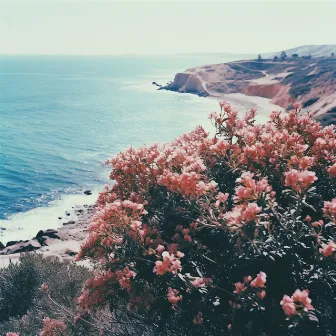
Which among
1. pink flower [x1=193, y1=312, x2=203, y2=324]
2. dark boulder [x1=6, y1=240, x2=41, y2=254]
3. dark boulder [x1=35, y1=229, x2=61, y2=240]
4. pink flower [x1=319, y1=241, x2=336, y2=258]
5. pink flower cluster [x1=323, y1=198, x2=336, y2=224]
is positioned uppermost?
pink flower cluster [x1=323, y1=198, x2=336, y2=224]

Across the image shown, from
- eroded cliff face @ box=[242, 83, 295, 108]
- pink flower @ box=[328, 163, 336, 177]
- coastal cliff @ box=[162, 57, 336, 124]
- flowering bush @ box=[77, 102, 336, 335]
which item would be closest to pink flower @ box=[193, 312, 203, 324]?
flowering bush @ box=[77, 102, 336, 335]

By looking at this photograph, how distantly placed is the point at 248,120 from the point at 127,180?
265 cm

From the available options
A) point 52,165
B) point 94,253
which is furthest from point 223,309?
point 52,165

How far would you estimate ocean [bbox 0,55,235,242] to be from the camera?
99.0ft

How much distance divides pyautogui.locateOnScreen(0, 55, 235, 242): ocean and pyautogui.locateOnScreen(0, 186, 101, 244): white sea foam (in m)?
0.06

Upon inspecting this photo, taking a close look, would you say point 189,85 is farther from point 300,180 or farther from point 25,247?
point 300,180

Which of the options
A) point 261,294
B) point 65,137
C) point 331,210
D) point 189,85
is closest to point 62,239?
point 261,294

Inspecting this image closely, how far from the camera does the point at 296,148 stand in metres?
4.48

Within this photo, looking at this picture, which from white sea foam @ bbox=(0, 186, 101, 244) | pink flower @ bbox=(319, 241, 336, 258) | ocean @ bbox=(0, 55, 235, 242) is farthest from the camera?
ocean @ bbox=(0, 55, 235, 242)

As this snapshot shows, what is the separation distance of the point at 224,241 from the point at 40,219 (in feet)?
84.3

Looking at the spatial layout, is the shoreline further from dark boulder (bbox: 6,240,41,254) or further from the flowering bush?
the flowering bush

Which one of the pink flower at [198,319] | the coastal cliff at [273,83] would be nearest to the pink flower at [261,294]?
the pink flower at [198,319]

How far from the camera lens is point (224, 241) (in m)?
4.36

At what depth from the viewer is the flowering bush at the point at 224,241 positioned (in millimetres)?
3410
